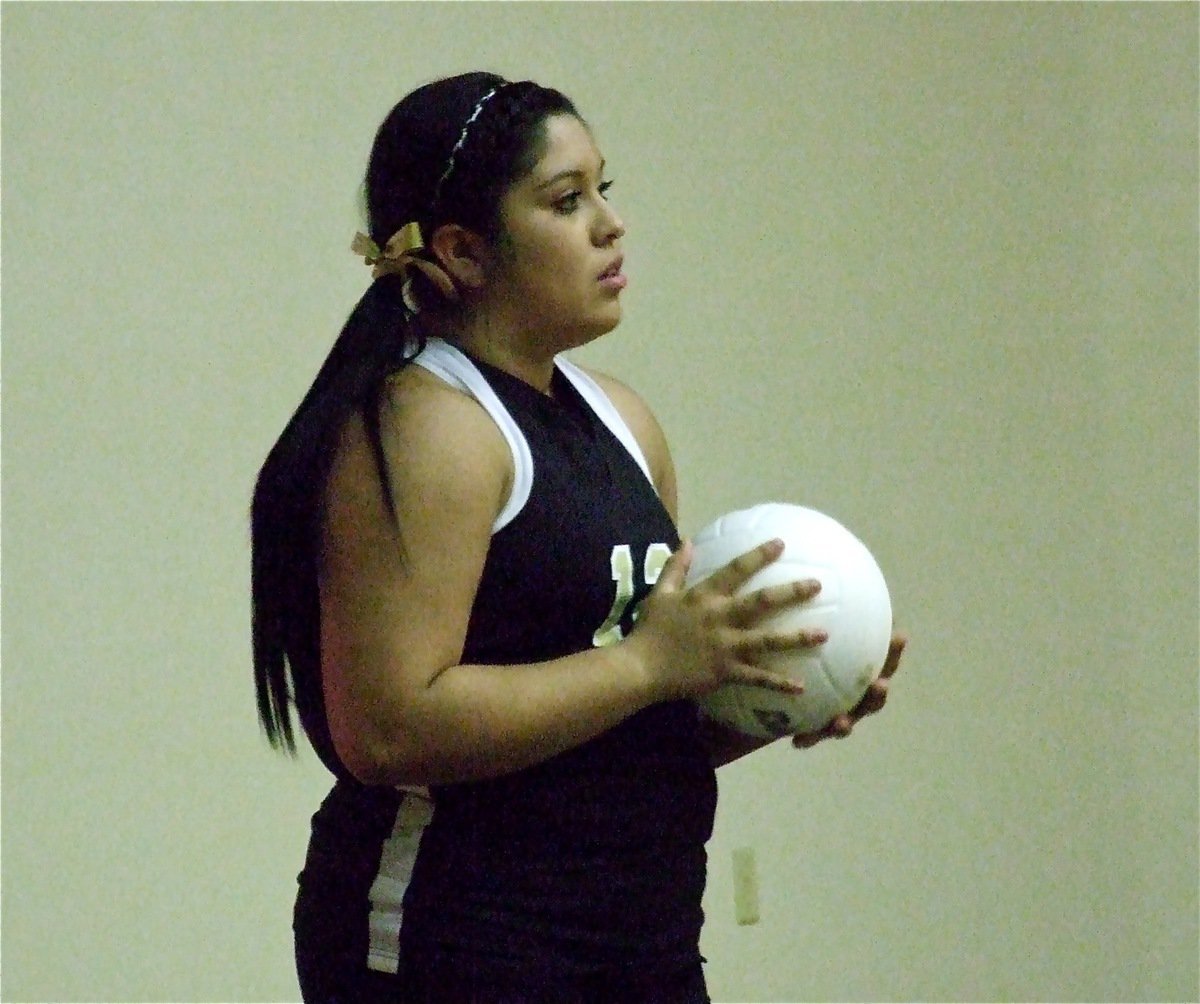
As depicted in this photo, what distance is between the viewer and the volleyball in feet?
4.41

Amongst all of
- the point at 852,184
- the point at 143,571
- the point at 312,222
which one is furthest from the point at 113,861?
the point at 852,184

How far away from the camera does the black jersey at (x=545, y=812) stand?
128 centimetres

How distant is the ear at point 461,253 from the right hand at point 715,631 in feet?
0.98

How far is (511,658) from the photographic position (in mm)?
1307

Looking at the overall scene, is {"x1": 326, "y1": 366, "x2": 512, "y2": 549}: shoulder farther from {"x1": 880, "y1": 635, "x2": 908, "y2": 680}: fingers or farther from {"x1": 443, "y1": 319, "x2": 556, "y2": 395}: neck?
{"x1": 880, "y1": 635, "x2": 908, "y2": 680}: fingers

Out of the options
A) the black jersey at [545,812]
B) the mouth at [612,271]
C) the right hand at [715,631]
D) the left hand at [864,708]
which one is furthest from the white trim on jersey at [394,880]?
the mouth at [612,271]

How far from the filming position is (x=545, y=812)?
1309mm

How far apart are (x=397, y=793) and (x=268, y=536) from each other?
24 centimetres

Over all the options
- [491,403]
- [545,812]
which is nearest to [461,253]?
Result: [491,403]

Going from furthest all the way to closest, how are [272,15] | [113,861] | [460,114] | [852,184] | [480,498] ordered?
[852,184]
[272,15]
[113,861]
[460,114]
[480,498]

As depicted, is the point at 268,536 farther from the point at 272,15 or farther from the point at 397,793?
the point at 272,15

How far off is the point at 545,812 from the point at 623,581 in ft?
0.65

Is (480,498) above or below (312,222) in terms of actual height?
below

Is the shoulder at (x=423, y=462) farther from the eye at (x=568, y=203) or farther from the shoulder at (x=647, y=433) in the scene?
the shoulder at (x=647, y=433)
